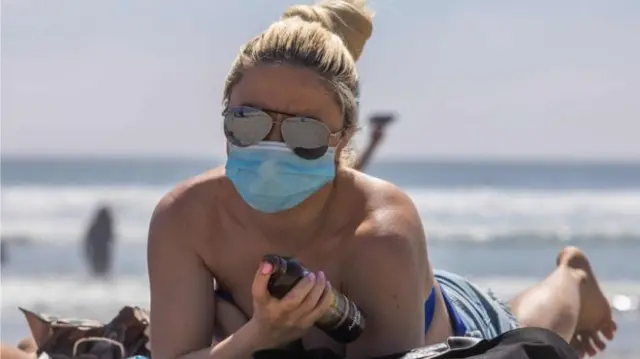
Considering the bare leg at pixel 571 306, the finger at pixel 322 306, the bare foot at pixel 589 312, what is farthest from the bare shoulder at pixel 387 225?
the bare foot at pixel 589 312

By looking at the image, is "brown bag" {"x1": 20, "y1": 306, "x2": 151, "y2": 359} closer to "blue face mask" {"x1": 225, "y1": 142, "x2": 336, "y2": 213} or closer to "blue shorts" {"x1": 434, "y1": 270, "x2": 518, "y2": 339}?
"blue shorts" {"x1": 434, "y1": 270, "x2": 518, "y2": 339}

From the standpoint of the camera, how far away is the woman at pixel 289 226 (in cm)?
262

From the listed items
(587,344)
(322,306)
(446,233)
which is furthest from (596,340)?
(446,233)

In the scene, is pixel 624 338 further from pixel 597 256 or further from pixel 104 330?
pixel 597 256

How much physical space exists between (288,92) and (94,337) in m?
1.39

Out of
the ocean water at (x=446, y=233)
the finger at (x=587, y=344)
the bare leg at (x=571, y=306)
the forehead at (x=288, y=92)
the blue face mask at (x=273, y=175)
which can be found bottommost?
the ocean water at (x=446, y=233)

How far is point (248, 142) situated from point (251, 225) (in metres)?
0.31

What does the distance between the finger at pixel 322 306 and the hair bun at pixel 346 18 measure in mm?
1101

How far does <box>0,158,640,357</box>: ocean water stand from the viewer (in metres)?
14.5

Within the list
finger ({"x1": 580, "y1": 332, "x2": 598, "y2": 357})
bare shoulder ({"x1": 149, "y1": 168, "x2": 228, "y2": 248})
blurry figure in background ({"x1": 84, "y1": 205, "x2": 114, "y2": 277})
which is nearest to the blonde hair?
bare shoulder ({"x1": 149, "y1": 168, "x2": 228, "y2": 248})

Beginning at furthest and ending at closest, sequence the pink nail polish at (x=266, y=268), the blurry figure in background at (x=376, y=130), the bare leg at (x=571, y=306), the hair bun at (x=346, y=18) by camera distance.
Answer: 1. the blurry figure in background at (x=376, y=130)
2. the bare leg at (x=571, y=306)
3. the hair bun at (x=346, y=18)
4. the pink nail polish at (x=266, y=268)

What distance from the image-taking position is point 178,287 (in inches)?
112

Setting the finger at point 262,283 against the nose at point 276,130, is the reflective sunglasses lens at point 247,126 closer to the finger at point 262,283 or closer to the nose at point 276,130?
the nose at point 276,130

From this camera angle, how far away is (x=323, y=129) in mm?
2656
